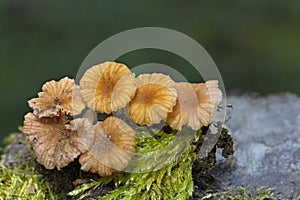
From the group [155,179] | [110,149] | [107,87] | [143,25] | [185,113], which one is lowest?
[155,179]

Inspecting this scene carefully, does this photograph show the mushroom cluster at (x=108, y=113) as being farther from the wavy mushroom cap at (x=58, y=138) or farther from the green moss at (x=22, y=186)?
the green moss at (x=22, y=186)

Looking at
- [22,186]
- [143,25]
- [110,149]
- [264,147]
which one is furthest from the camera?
[143,25]

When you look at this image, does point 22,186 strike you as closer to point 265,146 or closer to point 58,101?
point 58,101

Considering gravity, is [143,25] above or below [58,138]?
above

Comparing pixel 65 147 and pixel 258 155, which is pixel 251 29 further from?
pixel 65 147

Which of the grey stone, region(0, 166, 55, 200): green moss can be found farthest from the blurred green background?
region(0, 166, 55, 200): green moss

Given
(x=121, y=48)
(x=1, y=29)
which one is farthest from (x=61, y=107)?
(x=1, y=29)

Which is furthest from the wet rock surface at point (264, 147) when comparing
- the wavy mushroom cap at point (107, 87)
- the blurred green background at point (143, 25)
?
the blurred green background at point (143, 25)

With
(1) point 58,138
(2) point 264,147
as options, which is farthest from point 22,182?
(2) point 264,147
